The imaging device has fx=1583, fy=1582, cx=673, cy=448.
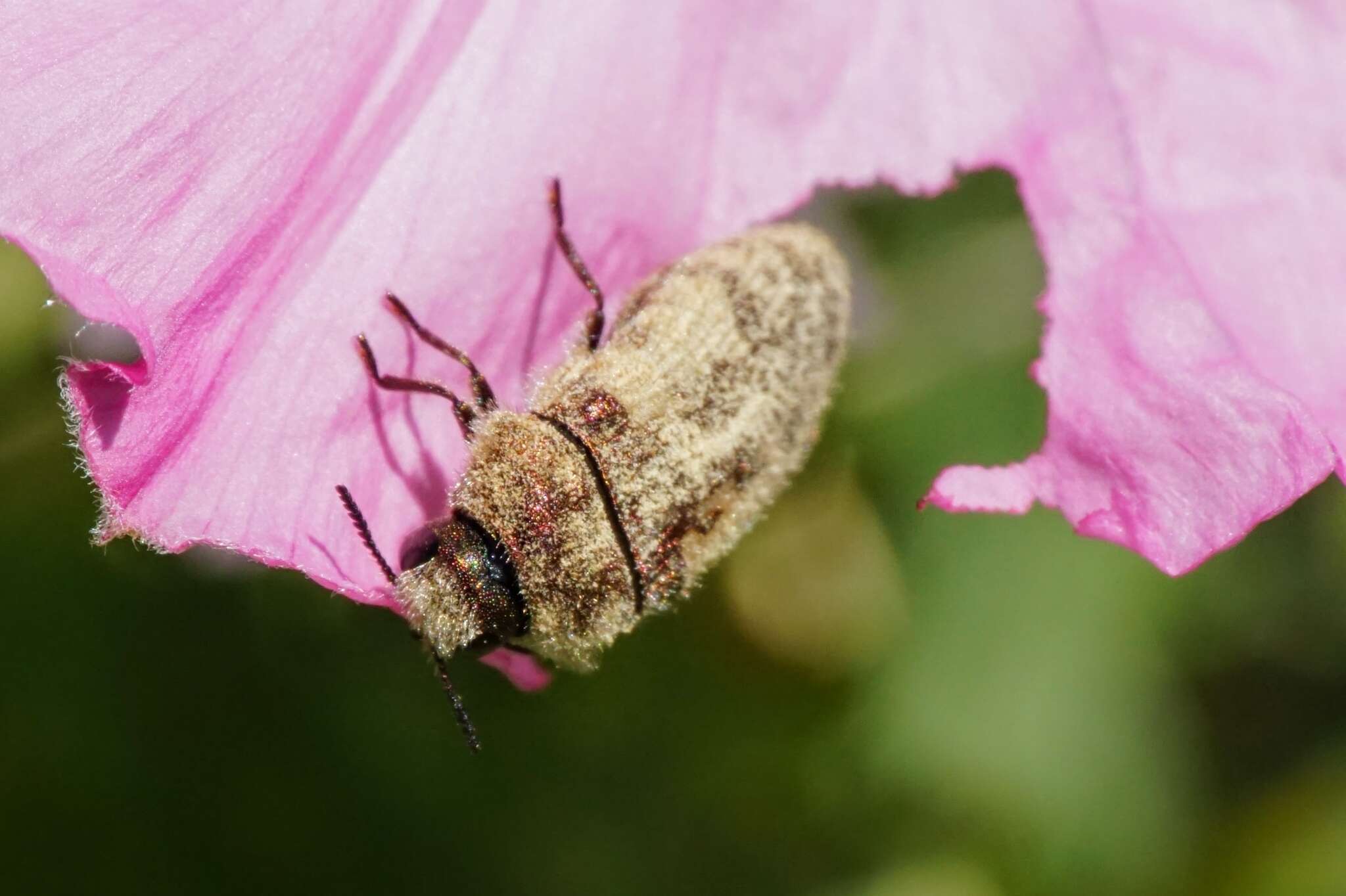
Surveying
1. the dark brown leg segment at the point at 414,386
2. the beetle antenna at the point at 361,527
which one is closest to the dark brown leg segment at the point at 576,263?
the dark brown leg segment at the point at 414,386

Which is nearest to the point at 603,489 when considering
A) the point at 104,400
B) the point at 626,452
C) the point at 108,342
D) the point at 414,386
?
the point at 626,452

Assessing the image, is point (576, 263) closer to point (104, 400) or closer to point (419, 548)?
point (419, 548)

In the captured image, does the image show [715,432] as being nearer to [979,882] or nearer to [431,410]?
[431,410]

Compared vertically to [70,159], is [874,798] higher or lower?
lower

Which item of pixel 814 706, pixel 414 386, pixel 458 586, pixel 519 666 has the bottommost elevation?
pixel 814 706

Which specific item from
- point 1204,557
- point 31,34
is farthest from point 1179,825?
point 31,34

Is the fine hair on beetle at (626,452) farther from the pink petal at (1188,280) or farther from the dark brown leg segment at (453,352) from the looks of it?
the pink petal at (1188,280)

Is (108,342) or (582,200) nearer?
(582,200)

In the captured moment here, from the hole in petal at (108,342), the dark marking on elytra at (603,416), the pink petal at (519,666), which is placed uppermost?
the hole in petal at (108,342)
